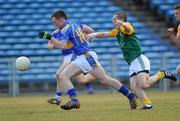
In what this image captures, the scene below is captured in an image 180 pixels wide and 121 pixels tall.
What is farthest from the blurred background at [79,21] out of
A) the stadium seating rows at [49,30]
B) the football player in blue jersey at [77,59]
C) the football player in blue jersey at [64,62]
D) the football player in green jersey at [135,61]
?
the football player in green jersey at [135,61]

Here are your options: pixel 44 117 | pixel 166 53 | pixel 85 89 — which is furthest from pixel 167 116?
pixel 166 53

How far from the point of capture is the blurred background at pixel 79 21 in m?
26.0

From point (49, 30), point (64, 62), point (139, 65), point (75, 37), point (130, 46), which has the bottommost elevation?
point (49, 30)

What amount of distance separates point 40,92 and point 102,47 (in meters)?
4.35

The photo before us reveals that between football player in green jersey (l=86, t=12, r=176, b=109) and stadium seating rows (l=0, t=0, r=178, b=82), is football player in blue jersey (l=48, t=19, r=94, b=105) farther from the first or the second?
stadium seating rows (l=0, t=0, r=178, b=82)

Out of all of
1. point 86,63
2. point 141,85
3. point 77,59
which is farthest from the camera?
point 77,59

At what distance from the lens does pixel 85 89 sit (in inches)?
1027

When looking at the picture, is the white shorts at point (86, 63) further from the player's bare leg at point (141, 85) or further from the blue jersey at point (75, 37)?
the player's bare leg at point (141, 85)

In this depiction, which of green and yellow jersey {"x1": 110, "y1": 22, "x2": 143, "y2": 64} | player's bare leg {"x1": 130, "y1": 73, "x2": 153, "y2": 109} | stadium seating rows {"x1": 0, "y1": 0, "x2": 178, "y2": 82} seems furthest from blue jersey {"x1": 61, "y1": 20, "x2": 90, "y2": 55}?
stadium seating rows {"x1": 0, "y1": 0, "x2": 178, "y2": 82}

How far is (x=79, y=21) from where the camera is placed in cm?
2975

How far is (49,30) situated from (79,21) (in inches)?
66.3

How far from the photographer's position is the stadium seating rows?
26.4m

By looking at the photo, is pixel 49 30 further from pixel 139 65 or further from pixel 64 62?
pixel 139 65

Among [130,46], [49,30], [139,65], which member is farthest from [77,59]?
[49,30]
